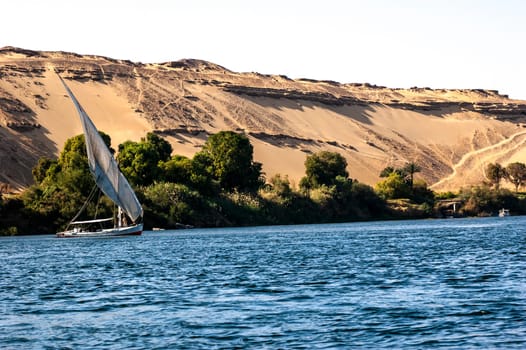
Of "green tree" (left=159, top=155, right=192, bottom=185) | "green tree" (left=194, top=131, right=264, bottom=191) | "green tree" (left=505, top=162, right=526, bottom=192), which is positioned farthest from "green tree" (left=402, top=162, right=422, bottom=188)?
"green tree" (left=159, top=155, right=192, bottom=185)

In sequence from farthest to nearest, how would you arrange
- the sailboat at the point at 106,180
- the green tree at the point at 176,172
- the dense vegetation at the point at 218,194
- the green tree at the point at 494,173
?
the green tree at the point at 494,173, the green tree at the point at 176,172, the dense vegetation at the point at 218,194, the sailboat at the point at 106,180

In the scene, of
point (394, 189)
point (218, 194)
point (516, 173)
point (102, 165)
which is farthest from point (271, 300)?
point (516, 173)

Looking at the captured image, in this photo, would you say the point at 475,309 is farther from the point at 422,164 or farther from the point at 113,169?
the point at 422,164

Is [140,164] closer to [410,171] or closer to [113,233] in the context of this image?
[113,233]

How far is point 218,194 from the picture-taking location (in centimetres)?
7350

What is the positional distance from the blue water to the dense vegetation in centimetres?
2743

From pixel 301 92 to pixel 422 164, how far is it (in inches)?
850

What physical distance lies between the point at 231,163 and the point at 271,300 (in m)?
57.0

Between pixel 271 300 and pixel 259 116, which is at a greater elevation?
pixel 259 116

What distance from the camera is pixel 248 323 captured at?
1747cm

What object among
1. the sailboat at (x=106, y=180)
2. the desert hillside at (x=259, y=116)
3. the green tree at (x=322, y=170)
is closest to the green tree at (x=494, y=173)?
the desert hillside at (x=259, y=116)

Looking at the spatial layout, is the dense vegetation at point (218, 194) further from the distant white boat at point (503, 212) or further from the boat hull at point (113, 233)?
the boat hull at point (113, 233)

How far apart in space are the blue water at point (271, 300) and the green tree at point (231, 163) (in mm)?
40468

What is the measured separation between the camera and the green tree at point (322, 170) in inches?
3292
